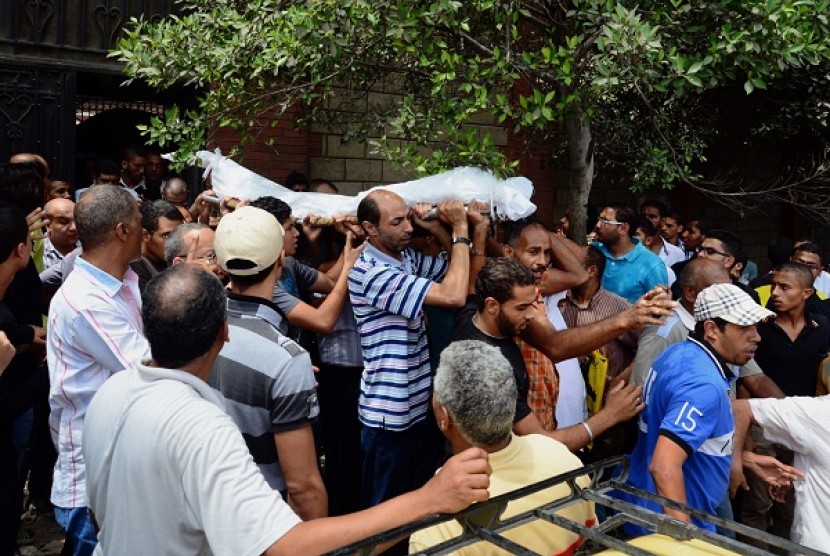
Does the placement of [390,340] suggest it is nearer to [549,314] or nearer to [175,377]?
[549,314]

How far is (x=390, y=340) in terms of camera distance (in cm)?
418

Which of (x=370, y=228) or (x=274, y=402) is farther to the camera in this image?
(x=370, y=228)

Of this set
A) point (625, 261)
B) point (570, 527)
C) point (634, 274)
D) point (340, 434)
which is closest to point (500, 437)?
point (570, 527)

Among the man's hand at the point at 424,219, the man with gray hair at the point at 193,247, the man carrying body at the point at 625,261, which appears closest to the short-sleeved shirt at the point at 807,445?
the man's hand at the point at 424,219

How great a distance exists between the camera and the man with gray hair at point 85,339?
3.10 meters

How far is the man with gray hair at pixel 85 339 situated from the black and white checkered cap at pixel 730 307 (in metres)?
2.30

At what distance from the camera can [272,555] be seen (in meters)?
1.90

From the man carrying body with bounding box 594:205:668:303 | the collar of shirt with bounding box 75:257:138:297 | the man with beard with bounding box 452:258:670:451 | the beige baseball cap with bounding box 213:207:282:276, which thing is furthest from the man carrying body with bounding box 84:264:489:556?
the man carrying body with bounding box 594:205:668:303

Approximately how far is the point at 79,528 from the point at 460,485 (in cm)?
196

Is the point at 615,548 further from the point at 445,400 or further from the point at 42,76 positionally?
the point at 42,76

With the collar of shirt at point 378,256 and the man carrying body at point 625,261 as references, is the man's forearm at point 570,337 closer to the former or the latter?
the collar of shirt at point 378,256

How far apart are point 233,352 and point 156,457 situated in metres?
0.85

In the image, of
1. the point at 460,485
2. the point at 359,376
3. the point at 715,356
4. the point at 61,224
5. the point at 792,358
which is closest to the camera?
the point at 460,485

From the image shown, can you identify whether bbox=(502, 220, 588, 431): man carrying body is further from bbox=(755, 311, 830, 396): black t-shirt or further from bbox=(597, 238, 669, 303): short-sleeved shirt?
bbox=(755, 311, 830, 396): black t-shirt
